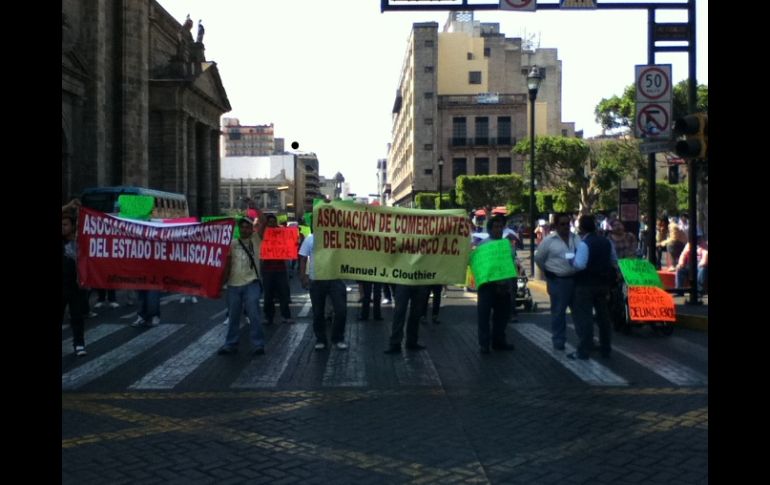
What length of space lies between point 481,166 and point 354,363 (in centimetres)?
7562

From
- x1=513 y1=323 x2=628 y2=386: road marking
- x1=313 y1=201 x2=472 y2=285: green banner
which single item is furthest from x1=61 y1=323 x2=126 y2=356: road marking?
x1=513 y1=323 x2=628 y2=386: road marking

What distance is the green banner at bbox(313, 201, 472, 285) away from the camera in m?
9.92

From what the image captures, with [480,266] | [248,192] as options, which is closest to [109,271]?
[480,266]

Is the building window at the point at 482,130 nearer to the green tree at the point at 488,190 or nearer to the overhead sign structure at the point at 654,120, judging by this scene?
the green tree at the point at 488,190

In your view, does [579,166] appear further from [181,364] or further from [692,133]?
[181,364]

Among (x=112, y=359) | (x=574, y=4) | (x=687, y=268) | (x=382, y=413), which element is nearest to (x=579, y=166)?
(x=687, y=268)

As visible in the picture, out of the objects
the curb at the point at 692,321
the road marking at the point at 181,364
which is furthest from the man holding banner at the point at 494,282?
the curb at the point at 692,321

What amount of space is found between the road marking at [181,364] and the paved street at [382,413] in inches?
1.8

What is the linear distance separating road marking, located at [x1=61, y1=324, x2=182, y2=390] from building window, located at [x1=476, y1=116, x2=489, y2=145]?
7339 centimetres

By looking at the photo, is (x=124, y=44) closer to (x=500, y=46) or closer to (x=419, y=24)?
(x=419, y=24)

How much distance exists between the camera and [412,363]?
9.16 metres

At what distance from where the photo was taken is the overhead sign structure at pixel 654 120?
13.4 metres
